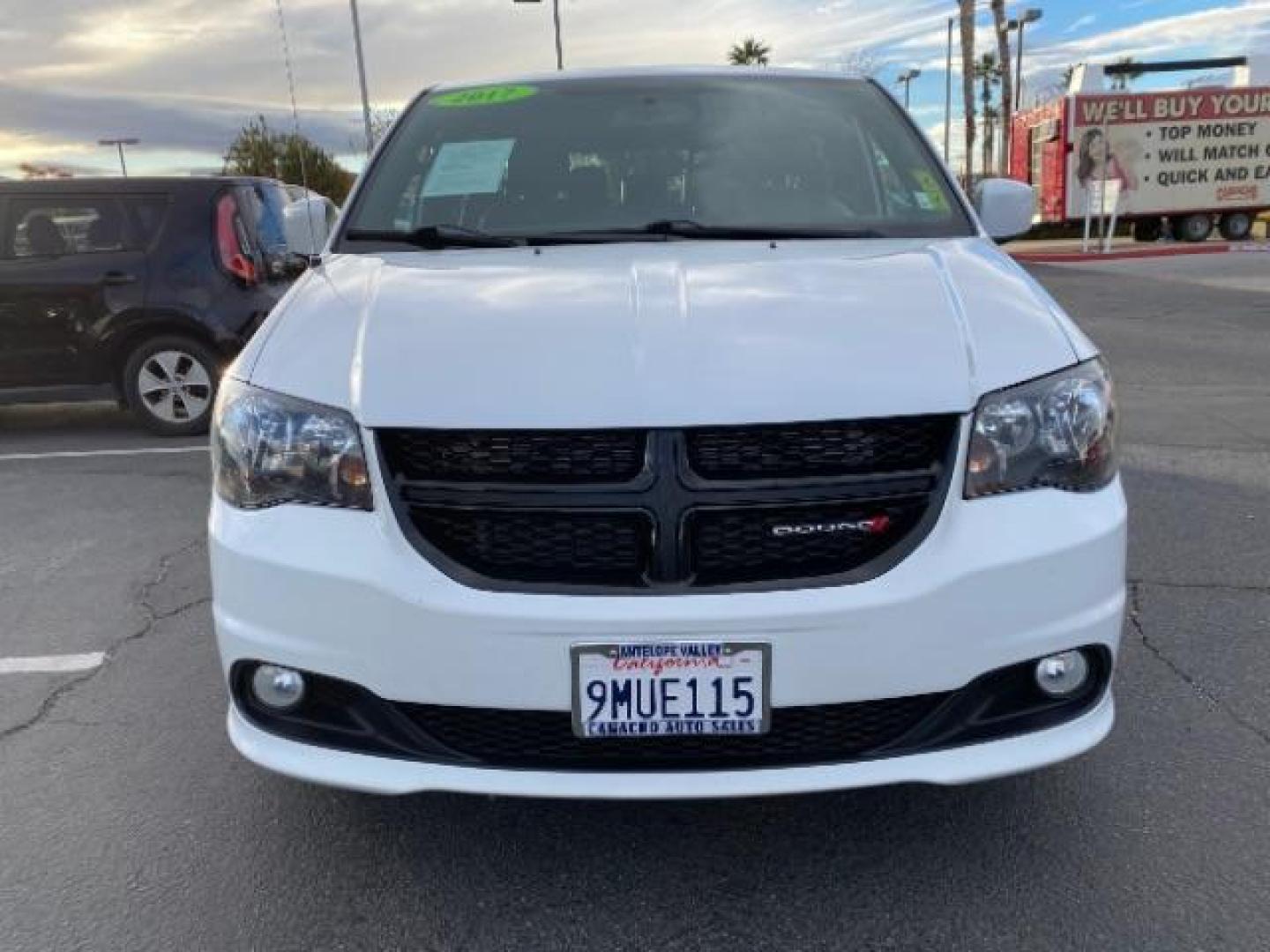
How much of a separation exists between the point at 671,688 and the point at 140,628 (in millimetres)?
2622

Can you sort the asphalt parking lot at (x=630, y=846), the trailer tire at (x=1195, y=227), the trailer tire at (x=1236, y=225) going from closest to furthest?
the asphalt parking lot at (x=630, y=846) < the trailer tire at (x=1195, y=227) < the trailer tire at (x=1236, y=225)

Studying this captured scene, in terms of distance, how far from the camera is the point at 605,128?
11.7 feet

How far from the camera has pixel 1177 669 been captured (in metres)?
3.38

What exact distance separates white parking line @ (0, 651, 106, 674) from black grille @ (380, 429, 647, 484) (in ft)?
6.93

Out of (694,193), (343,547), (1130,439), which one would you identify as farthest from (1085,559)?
(1130,439)

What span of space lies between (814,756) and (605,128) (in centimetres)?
218

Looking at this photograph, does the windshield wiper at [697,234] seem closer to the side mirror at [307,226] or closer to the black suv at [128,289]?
the side mirror at [307,226]

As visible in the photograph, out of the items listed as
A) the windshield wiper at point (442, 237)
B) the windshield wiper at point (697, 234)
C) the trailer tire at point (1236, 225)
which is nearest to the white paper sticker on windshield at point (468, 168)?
the windshield wiper at point (442, 237)

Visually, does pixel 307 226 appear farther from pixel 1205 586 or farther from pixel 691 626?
pixel 1205 586

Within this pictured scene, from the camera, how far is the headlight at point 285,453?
2193mm

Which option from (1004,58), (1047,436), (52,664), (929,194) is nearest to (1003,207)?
(929,194)

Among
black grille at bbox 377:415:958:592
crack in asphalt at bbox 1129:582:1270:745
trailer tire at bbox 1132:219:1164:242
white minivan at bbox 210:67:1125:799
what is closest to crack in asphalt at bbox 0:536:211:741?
white minivan at bbox 210:67:1125:799

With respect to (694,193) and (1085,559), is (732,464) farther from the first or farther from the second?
(694,193)

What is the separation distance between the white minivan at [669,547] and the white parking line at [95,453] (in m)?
4.93
